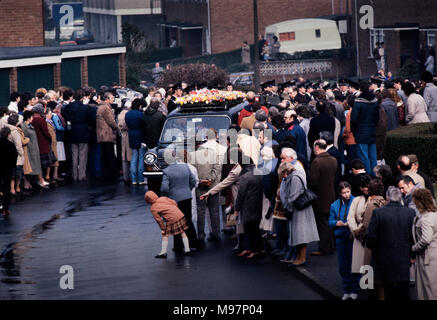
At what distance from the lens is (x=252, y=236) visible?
49.9 ft

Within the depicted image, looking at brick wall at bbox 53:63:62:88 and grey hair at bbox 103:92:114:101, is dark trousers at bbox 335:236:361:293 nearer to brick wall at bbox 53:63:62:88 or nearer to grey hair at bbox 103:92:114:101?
grey hair at bbox 103:92:114:101

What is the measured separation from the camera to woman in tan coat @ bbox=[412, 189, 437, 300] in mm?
11078

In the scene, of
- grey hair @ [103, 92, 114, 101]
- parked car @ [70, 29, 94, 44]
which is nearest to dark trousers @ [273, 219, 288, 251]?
grey hair @ [103, 92, 114, 101]

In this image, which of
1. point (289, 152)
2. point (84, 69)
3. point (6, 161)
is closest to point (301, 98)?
point (6, 161)

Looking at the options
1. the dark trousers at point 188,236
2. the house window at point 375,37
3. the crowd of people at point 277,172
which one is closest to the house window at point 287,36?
the house window at point 375,37

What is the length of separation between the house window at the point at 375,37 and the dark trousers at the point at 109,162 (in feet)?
106

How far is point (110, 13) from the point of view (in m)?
86.8

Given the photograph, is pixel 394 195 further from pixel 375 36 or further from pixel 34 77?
pixel 375 36

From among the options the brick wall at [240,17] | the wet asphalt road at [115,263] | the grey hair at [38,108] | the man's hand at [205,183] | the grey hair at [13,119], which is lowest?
the wet asphalt road at [115,263]

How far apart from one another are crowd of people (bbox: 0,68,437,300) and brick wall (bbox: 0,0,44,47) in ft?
43.0

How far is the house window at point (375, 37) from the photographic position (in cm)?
5424

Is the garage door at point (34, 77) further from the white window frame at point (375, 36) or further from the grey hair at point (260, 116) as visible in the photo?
the white window frame at point (375, 36)
